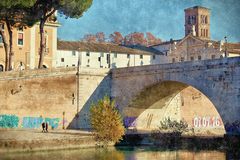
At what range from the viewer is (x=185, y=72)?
4409 cm

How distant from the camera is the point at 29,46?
58719 mm

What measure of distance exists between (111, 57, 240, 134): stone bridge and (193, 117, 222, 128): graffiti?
7105 millimetres

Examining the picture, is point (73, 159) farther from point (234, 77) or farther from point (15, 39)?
point (15, 39)

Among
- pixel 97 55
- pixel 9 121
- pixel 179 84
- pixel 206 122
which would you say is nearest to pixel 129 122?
pixel 179 84

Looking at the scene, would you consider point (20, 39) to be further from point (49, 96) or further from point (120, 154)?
point (120, 154)

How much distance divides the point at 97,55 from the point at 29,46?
16.6 meters

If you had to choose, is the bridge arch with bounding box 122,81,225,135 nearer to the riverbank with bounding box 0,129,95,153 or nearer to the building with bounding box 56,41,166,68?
the riverbank with bounding box 0,129,95,153

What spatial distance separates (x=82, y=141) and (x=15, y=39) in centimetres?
2150

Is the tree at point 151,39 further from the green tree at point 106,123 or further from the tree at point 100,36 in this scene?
the green tree at point 106,123

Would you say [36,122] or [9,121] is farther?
[36,122]

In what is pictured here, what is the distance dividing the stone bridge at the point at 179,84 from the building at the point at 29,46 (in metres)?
11.4

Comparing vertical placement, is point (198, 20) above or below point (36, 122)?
above

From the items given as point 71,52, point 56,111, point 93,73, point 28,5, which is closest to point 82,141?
point 56,111

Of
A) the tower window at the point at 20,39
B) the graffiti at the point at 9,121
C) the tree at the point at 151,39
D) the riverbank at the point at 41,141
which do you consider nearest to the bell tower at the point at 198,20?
the tree at the point at 151,39
